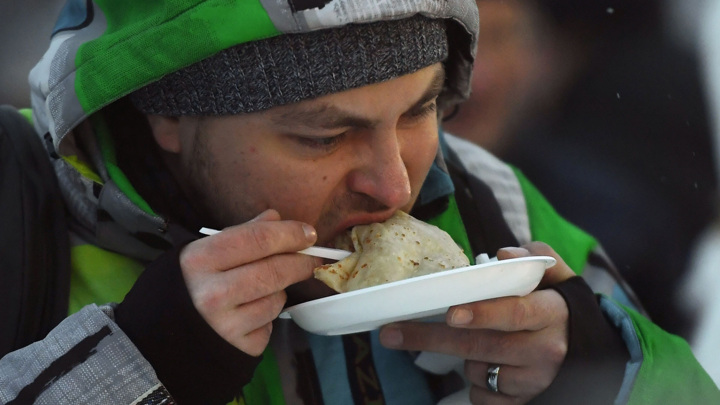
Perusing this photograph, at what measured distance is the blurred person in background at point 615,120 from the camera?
273 cm

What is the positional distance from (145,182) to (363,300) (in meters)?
0.67

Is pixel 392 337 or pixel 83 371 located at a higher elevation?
pixel 83 371

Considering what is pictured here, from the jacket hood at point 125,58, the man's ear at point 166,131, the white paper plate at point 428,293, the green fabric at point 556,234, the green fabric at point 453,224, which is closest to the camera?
the white paper plate at point 428,293

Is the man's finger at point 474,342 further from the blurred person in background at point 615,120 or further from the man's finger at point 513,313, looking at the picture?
the blurred person in background at point 615,120

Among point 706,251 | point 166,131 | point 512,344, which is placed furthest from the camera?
point 706,251

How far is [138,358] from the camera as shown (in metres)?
1.34

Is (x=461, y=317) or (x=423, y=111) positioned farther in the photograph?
(x=423, y=111)

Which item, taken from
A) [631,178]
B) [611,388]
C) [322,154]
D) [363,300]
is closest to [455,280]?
[363,300]

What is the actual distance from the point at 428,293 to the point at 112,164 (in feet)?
2.48

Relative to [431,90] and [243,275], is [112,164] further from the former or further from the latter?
[431,90]

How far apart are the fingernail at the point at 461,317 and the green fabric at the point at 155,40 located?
0.56 m

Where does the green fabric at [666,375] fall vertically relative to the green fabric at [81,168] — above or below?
below

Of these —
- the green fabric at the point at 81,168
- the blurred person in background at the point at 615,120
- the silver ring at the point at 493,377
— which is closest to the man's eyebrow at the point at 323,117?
the green fabric at the point at 81,168

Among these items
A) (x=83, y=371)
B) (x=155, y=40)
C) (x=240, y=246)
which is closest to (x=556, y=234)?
(x=240, y=246)
